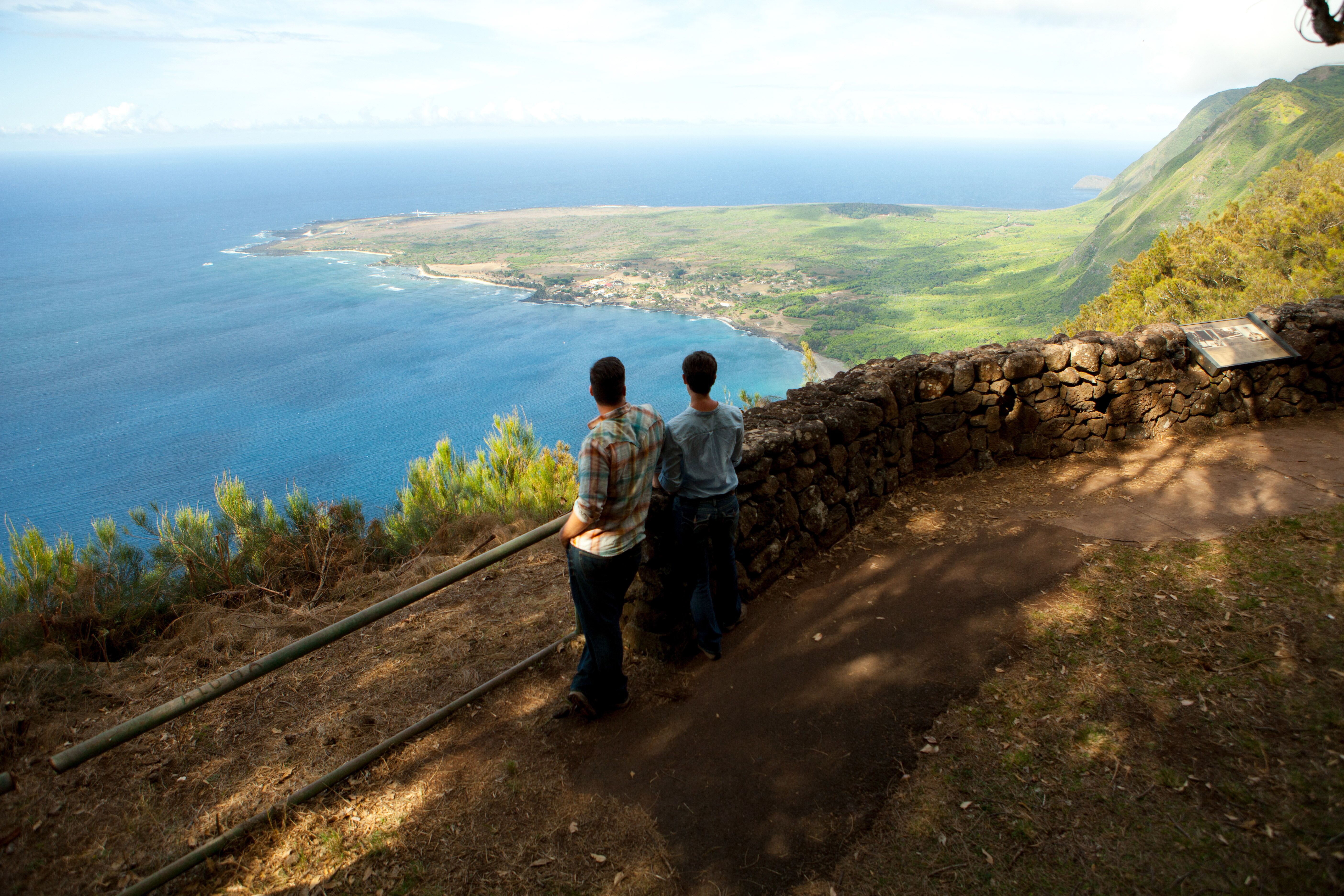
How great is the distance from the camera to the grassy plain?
57781mm

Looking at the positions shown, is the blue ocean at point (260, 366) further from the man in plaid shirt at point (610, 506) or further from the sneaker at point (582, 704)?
the man in plaid shirt at point (610, 506)

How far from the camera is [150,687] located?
16.9ft

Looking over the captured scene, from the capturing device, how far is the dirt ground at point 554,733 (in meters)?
3.21

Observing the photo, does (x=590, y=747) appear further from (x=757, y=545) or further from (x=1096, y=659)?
(x=1096, y=659)

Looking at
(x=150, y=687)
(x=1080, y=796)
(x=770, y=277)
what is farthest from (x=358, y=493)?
(x=770, y=277)

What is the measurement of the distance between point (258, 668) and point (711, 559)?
253cm

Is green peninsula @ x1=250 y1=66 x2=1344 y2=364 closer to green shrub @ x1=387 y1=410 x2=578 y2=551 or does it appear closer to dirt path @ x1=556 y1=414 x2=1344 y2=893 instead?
dirt path @ x1=556 y1=414 x2=1344 y2=893

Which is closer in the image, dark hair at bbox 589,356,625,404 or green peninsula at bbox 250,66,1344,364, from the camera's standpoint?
dark hair at bbox 589,356,625,404

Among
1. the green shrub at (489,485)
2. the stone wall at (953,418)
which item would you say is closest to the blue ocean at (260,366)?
the green shrub at (489,485)

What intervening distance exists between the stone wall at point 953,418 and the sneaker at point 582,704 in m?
0.65

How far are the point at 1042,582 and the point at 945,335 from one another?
51758 mm

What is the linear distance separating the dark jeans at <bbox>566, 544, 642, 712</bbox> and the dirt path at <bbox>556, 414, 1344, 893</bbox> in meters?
0.22

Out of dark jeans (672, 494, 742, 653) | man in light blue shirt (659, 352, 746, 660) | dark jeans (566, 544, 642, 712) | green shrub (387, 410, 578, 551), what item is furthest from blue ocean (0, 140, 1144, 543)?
dark jeans (566, 544, 642, 712)

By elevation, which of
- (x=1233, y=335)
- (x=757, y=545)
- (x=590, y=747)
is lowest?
(x=590, y=747)
